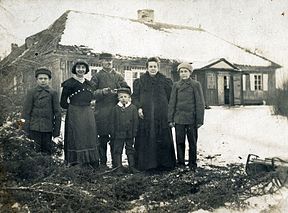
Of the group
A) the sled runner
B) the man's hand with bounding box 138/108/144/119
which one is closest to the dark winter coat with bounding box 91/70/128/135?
the man's hand with bounding box 138/108/144/119

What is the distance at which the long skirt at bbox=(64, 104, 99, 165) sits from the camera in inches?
163

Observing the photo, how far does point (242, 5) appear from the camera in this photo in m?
4.92

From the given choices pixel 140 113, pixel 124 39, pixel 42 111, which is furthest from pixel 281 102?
pixel 42 111

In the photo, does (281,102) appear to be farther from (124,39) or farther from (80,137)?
(80,137)

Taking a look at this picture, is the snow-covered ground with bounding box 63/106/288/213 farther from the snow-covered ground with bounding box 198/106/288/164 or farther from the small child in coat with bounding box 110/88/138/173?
the small child in coat with bounding box 110/88/138/173

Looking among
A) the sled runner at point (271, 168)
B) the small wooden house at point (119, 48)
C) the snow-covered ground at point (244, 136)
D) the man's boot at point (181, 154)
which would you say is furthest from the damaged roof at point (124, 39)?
the sled runner at point (271, 168)

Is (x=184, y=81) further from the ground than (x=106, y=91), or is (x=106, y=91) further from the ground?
(x=184, y=81)

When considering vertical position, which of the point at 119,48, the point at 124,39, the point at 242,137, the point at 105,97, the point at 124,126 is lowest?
the point at 242,137

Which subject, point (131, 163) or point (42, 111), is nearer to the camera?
point (42, 111)

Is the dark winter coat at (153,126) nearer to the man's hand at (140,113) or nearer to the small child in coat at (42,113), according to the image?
the man's hand at (140,113)

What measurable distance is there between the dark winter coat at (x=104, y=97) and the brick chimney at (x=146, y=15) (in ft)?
3.14

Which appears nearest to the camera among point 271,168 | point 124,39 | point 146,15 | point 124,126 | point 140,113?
point 271,168

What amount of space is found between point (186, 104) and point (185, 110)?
0.08 metres

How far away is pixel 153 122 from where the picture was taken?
4.55m
